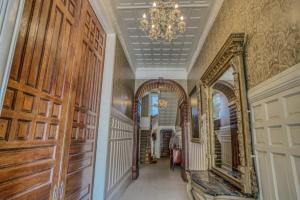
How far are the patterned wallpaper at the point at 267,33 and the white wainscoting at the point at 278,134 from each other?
11 cm

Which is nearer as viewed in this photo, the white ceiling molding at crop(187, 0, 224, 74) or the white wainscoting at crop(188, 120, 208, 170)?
the white ceiling molding at crop(187, 0, 224, 74)

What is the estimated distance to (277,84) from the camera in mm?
1185

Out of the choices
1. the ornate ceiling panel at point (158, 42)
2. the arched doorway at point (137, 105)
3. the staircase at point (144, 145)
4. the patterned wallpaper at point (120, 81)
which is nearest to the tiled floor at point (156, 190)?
the arched doorway at point (137, 105)

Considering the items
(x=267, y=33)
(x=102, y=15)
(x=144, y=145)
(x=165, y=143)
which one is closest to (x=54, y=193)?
(x=267, y=33)

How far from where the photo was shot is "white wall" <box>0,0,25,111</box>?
76 cm

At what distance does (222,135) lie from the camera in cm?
234

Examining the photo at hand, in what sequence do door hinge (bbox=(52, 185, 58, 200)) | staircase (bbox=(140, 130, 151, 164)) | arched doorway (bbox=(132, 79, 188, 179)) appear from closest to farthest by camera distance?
door hinge (bbox=(52, 185, 58, 200))
arched doorway (bbox=(132, 79, 188, 179))
staircase (bbox=(140, 130, 151, 164))

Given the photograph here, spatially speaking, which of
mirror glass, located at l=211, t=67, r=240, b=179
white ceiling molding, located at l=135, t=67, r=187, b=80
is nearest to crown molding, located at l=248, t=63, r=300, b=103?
mirror glass, located at l=211, t=67, r=240, b=179

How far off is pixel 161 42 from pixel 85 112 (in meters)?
2.44

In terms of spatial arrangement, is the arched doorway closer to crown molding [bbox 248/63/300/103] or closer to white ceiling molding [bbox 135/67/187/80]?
white ceiling molding [bbox 135/67/187/80]

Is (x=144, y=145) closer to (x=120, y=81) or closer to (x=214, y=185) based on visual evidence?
(x=120, y=81)

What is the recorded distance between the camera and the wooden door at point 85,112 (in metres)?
1.76

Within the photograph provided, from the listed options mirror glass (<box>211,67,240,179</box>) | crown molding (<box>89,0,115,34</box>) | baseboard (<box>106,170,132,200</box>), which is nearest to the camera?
mirror glass (<box>211,67,240,179</box>)

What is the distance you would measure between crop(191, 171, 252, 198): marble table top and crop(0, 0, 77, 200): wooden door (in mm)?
1499
